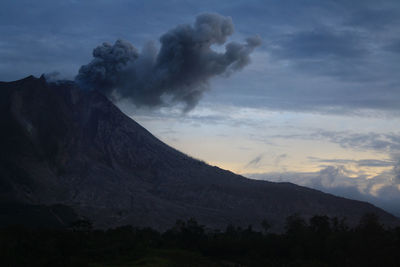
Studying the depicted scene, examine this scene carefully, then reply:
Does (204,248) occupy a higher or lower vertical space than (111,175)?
lower

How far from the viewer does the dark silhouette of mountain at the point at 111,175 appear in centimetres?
9344

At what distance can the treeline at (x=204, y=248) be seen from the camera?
40.2 metres

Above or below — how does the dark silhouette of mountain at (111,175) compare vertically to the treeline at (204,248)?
above

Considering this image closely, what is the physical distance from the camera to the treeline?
40.2 meters

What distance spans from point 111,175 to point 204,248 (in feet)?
168

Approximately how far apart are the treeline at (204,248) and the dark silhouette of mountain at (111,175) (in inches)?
1020

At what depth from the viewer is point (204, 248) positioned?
61625mm

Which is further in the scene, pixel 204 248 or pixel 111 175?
pixel 111 175

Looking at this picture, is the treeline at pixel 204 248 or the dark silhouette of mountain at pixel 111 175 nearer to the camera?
the treeline at pixel 204 248

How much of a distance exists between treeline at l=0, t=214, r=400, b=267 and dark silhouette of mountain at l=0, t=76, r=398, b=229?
2590 cm

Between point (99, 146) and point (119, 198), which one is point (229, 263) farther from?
point (99, 146)

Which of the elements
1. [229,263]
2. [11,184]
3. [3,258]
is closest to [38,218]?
[11,184]

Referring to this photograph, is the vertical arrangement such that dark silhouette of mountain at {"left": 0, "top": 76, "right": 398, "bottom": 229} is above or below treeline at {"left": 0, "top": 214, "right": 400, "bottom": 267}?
above

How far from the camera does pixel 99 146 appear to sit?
12025 centimetres
